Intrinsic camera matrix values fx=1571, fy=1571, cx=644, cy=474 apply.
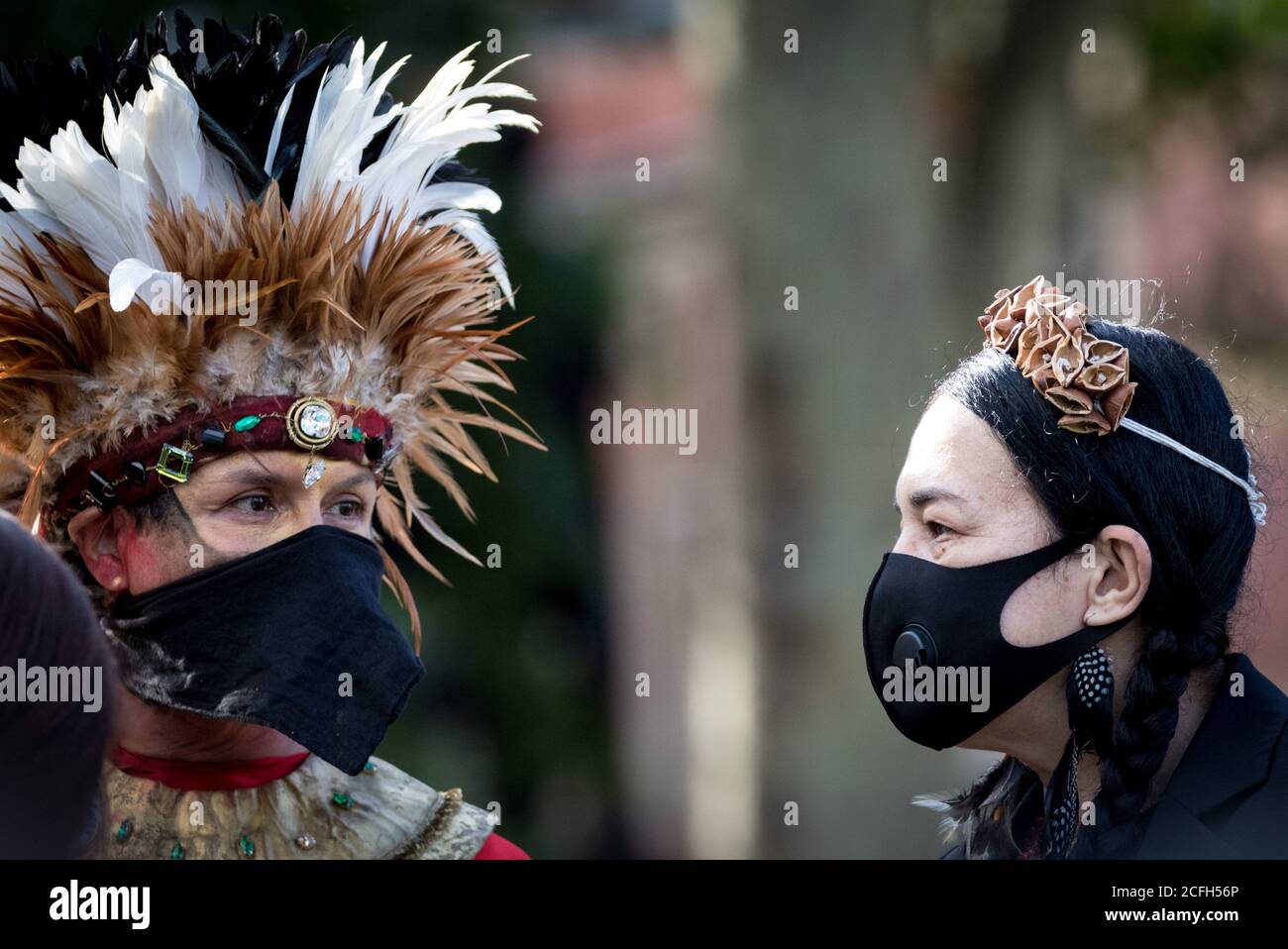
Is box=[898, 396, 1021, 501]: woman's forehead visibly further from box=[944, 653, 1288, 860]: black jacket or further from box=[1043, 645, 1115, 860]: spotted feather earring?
box=[944, 653, 1288, 860]: black jacket

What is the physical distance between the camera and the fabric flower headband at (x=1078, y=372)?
2963 mm

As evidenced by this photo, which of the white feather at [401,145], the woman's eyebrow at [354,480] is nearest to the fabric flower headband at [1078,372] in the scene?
the white feather at [401,145]

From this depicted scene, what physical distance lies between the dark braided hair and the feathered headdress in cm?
127

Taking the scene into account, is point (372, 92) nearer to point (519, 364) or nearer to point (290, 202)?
point (290, 202)

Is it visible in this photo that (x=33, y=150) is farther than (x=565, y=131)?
No

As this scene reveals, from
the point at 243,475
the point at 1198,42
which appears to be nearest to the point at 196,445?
the point at 243,475

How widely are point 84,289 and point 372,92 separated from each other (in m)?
0.70

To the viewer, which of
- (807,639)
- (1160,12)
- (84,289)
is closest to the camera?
Result: (84,289)

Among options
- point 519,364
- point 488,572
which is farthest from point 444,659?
point 519,364

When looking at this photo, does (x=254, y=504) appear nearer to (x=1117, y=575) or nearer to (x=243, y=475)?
(x=243, y=475)

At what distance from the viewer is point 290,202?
3129 millimetres

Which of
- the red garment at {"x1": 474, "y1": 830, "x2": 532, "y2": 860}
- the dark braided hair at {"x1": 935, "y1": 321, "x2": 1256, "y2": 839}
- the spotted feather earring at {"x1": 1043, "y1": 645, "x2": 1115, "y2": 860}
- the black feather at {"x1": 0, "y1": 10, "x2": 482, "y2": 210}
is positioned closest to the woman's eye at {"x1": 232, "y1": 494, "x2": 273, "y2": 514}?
→ the black feather at {"x1": 0, "y1": 10, "x2": 482, "y2": 210}

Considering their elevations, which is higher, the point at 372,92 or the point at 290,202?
the point at 372,92

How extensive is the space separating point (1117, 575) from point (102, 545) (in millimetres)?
1978
